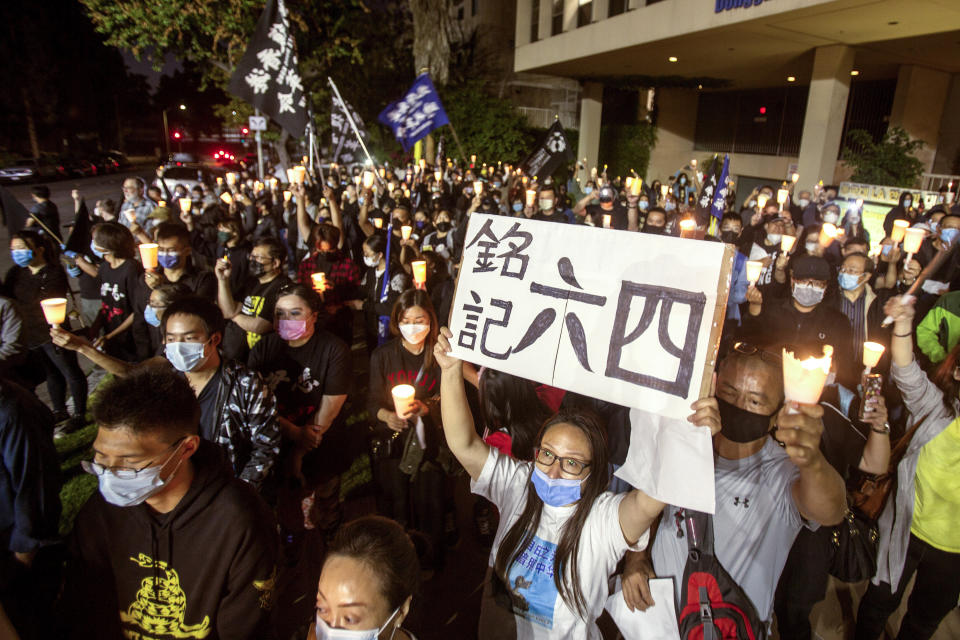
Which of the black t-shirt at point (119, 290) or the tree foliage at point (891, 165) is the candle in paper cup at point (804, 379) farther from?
the tree foliage at point (891, 165)

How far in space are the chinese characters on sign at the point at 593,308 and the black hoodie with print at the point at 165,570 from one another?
112 centimetres

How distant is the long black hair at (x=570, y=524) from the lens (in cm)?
214

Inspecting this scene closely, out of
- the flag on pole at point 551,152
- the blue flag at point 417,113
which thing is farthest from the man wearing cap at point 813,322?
the flag on pole at point 551,152

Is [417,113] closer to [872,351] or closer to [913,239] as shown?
[913,239]

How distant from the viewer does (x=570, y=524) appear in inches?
87.0

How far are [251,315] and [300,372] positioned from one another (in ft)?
2.35

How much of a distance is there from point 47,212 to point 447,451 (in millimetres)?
8568

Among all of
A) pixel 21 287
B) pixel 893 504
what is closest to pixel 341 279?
pixel 21 287

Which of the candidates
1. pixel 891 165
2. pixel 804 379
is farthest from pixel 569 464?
pixel 891 165

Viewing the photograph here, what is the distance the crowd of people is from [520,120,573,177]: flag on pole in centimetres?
657

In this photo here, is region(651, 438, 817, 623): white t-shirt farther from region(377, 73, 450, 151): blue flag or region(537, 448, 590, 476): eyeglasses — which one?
region(377, 73, 450, 151): blue flag

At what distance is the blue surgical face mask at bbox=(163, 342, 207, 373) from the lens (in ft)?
9.45

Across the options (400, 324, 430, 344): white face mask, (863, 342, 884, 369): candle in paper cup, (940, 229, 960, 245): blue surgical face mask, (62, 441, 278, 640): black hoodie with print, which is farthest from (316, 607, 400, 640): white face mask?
(940, 229, 960, 245): blue surgical face mask

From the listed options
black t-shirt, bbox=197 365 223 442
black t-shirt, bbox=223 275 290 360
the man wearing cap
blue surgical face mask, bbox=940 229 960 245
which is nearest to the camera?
black t-shirt, bbox=197 365 223 442
